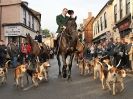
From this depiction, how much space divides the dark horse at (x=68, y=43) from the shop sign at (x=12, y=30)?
25.5m

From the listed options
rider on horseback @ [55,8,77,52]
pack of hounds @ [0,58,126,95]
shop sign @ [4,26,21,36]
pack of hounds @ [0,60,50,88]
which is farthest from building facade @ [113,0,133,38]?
pack of hounds @ [0,60,50,88]

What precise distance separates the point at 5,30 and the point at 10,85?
2740cm

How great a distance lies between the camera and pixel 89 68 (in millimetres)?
19688

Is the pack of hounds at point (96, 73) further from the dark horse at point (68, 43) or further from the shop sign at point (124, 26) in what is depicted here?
the shop sign at point (124, 26)

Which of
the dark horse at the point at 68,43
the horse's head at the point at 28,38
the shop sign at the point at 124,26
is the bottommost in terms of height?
the dark horse at the point at 68,43

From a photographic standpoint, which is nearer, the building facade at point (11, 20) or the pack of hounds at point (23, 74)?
the pack of hounds at point (23, 74)

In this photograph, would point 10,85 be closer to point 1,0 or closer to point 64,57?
point 64,57

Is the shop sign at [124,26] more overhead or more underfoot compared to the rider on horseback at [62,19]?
more overhead

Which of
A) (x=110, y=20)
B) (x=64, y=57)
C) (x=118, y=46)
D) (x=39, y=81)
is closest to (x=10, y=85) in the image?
(x=39, y=81)

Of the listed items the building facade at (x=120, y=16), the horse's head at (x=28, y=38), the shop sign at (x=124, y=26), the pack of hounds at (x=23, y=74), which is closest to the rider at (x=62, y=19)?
the pack of hounds at (x=23, y=74)

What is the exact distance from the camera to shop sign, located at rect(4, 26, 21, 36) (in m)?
42.2

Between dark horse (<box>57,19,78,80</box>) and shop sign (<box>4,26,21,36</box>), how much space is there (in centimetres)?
2554

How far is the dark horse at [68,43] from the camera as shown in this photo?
15.9 metres

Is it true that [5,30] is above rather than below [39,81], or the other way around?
above
